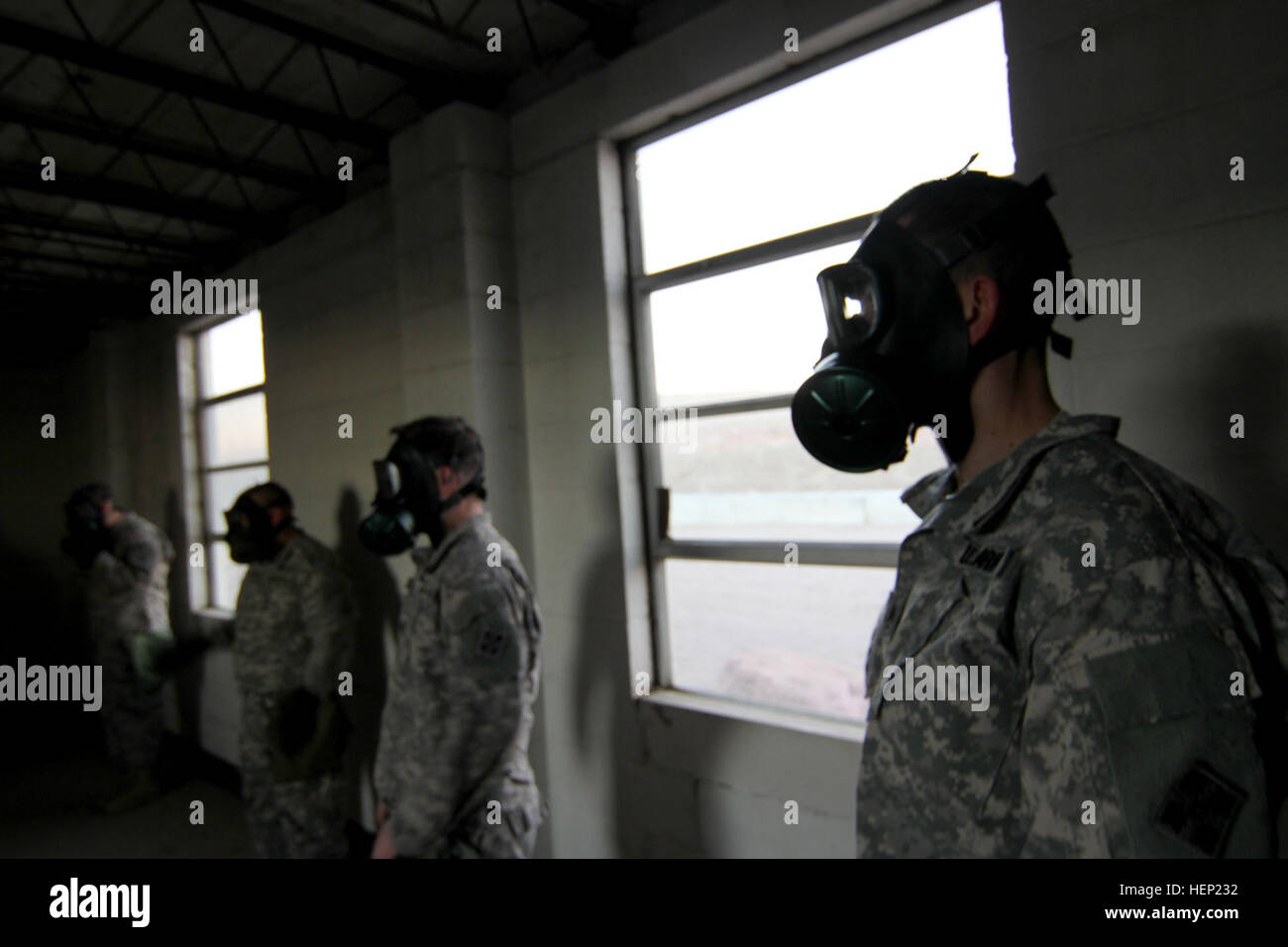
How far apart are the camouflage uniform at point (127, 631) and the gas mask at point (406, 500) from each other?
3.22 metres

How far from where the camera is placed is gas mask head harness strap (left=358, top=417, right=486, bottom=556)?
2135 millimetres

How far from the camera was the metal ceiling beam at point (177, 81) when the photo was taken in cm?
241

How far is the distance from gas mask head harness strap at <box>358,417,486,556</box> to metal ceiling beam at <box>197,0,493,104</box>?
5.22ft

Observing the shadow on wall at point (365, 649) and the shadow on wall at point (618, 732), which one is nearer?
the shadow on wall at point (618, 732)

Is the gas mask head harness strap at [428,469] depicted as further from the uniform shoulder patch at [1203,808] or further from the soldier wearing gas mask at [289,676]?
the uniform shoulder patch at [1203,808]

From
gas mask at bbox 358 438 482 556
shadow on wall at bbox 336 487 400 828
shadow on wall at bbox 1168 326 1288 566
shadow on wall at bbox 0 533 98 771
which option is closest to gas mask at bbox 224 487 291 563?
shadow on wall at bbox 336 487 400 828

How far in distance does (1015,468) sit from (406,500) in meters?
1.76

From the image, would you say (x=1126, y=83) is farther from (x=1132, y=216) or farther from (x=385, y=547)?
(x=385, y=547)

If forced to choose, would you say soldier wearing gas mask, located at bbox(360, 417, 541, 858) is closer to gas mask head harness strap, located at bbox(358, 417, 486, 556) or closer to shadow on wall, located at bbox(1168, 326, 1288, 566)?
gas mask head harness strap, located at bbox(358, 417, 486, 556)

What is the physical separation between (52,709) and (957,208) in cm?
833

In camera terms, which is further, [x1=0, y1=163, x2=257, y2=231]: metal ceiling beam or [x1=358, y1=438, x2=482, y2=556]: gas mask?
[x1=0, y1=163, x2=257, y2=231]: metal ceiling beam

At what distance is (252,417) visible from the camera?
16.1ft

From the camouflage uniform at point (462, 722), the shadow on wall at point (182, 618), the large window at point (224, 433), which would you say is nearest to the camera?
the camouflage uniform at point (462, 722)

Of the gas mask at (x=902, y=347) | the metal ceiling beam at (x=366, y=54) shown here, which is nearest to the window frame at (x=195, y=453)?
the metal ceiling beam at (x=366, y=54)
